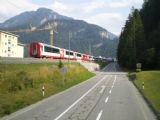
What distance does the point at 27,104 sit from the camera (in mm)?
A: 24453

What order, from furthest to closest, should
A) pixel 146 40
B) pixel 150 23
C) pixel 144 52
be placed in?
1. pixel 150 23
2. pixel 146 40
3. pixel 144 52

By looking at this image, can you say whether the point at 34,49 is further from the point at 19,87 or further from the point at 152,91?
the point at 152,91

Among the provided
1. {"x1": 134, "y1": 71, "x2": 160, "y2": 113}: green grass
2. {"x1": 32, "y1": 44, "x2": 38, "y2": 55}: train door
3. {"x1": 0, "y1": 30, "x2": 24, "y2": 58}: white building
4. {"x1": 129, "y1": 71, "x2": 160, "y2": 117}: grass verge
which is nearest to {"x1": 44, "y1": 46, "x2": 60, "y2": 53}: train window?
{"x1": 32, "y1": 44, "x2": 38, "y2": 55}: train door

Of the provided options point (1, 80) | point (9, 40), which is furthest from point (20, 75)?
point (9, 40)

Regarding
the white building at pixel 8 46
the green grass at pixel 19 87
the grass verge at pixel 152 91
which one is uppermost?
the white building at pixel 8 46

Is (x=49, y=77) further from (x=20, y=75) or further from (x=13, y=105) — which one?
(x=13, y=105)

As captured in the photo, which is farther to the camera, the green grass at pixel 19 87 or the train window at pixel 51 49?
the train window at pixel 51 49

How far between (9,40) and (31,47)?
65444mm

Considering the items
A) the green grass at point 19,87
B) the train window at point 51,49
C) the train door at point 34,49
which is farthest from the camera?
the train window at point 51,49

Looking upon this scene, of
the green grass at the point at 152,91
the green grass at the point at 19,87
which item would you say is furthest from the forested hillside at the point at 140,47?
the green grass at the point at 19,87

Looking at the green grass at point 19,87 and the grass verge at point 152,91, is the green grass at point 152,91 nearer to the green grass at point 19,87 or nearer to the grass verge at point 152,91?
the grass verge at point 152,91

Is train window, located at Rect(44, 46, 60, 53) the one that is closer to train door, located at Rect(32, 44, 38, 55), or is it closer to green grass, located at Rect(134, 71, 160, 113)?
train door, located at Rect(32, 44, 38, 55)

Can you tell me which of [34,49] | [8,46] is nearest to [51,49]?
[34,49]

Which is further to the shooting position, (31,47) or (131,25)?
(131,25)
